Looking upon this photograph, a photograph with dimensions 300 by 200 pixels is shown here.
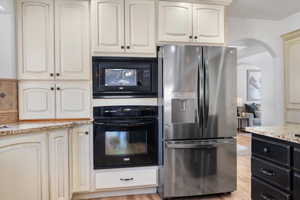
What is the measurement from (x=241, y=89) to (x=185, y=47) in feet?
21.5

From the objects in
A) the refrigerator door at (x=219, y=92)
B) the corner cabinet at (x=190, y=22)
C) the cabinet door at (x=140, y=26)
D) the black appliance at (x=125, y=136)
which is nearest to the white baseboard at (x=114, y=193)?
the black appliance at (x=125, y=136)

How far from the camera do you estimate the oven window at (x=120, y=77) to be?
2.64m

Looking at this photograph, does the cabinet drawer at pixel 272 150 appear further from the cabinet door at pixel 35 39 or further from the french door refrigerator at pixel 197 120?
the cabinet door at pixel 35 39

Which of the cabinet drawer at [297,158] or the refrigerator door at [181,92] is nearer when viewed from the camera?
the cabinet drawer at [297,158]

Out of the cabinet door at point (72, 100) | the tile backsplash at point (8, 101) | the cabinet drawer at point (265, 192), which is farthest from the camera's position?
the cabinet door at point (72, 100)

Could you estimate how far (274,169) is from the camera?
1617 mm

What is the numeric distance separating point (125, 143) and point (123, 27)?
1.40 m

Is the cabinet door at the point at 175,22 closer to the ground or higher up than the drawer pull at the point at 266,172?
higher up

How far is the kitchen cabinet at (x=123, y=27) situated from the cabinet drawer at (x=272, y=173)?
1656mm

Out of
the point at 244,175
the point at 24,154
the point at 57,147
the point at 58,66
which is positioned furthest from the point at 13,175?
the point at 244,175

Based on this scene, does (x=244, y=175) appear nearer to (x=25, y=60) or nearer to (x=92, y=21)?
(x=92, y=21)

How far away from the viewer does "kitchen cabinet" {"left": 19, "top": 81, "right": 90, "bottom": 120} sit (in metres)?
2.54

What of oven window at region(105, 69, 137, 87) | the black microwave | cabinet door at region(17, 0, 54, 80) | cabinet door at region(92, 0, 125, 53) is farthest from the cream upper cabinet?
cabinet door at region(17, 0, 54, 80)

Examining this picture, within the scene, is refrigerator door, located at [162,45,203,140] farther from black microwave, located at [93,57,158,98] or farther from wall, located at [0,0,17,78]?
wall, located at [0,0,17,78]
